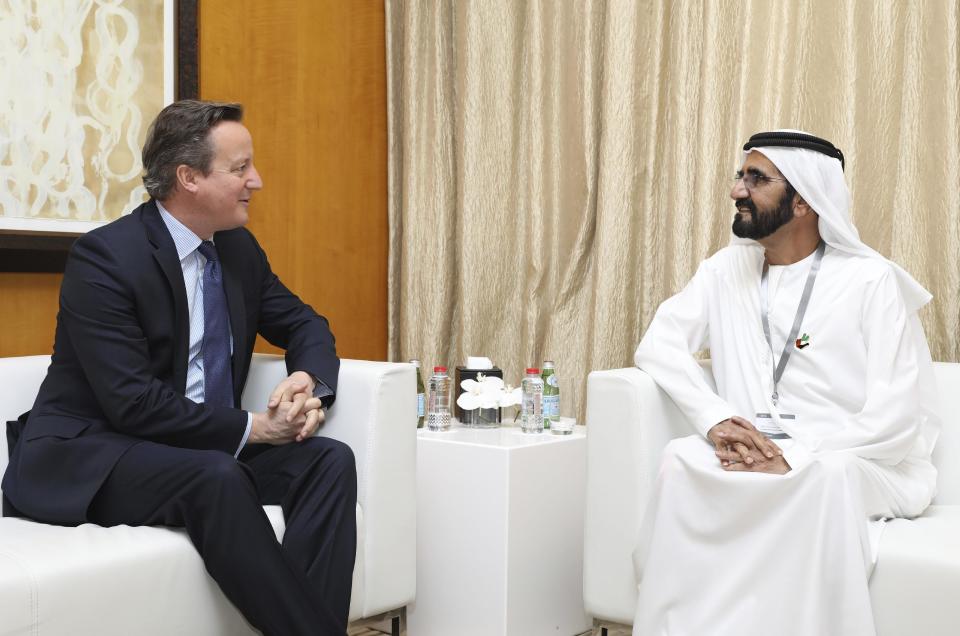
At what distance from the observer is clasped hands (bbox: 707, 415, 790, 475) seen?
100 inches

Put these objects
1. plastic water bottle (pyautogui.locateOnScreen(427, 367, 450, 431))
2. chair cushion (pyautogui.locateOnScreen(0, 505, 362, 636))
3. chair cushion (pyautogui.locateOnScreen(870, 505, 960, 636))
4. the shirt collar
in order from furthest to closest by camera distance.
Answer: plastic water bottle (pyautogui.locateOnScreen(427, 367, 450, 431)) → the shirt collar → chair cushion (pyautogui.locateOnScreen(870, 505, 960, 636)) → chair cushion (pyautogui.locateOnScreen(0, 505, 362, 636))

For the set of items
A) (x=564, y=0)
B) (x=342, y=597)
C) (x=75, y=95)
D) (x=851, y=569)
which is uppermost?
(x=564, y=0)

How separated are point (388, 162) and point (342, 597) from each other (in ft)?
8.18

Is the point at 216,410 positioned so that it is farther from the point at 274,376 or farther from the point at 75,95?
the point at 75,95

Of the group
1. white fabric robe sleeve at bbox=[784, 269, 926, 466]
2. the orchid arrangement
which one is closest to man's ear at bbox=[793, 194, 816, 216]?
white fabric robe sleeve at bbox=[784, 269, 926, 466]

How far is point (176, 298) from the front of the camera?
255 cm

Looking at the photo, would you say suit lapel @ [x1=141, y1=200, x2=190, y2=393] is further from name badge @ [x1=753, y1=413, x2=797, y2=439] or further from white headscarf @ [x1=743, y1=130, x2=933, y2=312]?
white headscarf @ [x1=743, y1=130, x2=933, y2=312]

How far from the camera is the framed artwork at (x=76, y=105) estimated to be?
3.20 meters

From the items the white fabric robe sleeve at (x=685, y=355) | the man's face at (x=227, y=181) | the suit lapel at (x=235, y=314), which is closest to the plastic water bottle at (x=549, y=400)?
the white fabric robe sleeve at (x=685, y=355)

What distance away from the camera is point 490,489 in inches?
117

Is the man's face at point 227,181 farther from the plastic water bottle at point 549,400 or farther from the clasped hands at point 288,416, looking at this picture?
the plastic water bottle at point 549,400

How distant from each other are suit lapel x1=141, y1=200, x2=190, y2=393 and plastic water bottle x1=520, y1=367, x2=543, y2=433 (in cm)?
115

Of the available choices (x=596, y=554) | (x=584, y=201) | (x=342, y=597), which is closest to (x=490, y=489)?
(x=596, y=554)

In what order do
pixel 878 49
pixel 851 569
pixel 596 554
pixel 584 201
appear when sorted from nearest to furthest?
pixel 851 569 < pixel 596 554 < pixel 878 49 < pixel 584 201
